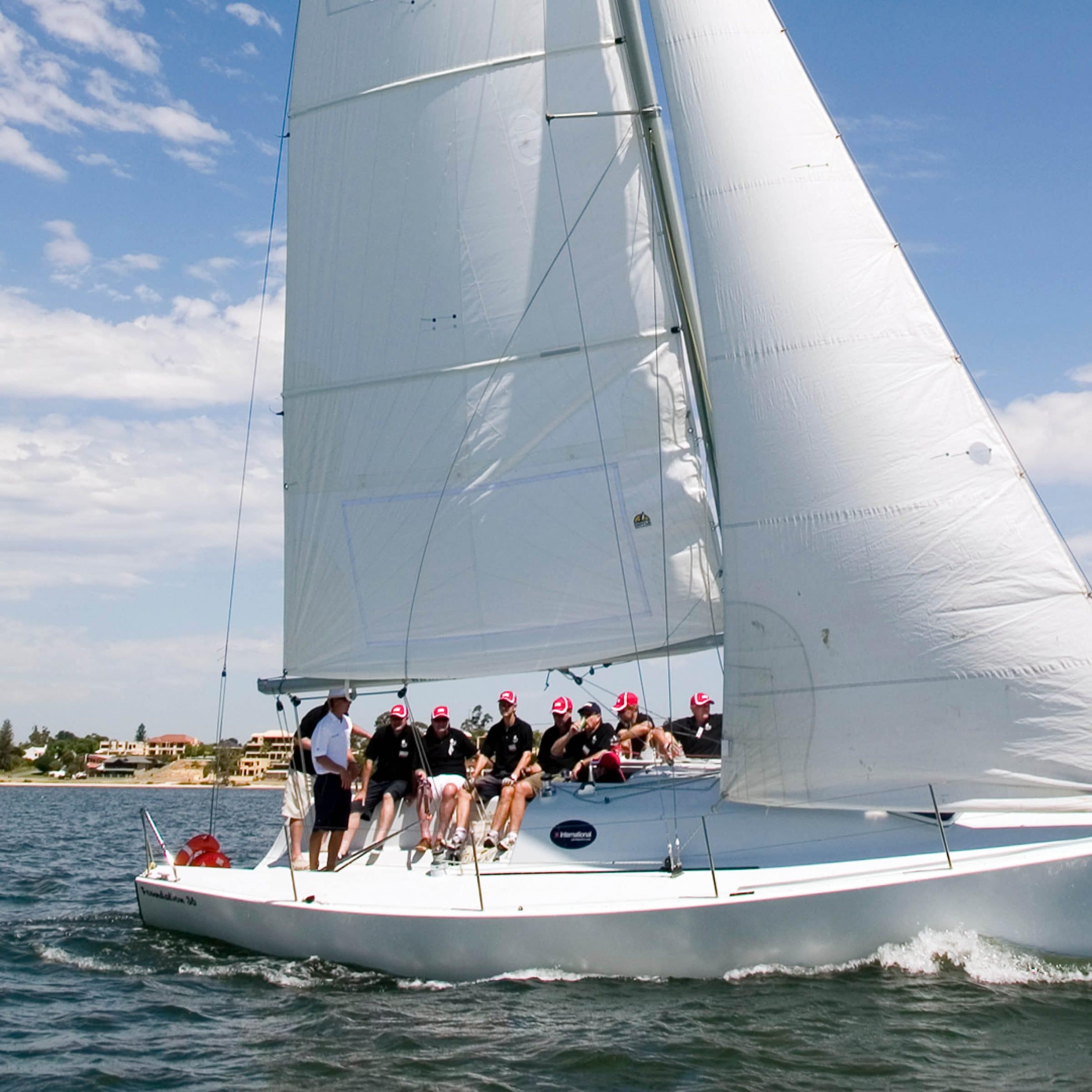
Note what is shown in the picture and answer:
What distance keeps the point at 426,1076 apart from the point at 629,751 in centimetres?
568

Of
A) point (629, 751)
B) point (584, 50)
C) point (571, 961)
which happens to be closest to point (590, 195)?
point (584, 50)

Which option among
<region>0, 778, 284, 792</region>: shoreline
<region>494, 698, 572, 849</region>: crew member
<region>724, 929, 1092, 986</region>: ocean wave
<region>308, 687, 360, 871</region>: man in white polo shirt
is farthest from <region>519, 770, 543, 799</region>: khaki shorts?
<region>0, 778, 284, 792</region>: shoreline

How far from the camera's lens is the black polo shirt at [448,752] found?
35.0 feet

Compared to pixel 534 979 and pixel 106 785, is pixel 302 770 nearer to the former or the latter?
pixel 534 979

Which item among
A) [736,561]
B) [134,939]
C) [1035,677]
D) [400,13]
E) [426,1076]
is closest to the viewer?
[426,1076]

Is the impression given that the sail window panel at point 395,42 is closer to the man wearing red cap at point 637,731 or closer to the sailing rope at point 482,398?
the sailing rope at point 482,398

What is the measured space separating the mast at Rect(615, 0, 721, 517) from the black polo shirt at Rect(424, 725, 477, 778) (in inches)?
116

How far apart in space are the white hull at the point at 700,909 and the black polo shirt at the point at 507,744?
60.6 inches

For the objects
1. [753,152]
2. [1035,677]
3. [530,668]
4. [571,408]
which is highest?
[753,152]

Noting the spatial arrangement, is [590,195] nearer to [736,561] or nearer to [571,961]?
[736,561]

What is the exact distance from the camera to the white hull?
25.8 feet

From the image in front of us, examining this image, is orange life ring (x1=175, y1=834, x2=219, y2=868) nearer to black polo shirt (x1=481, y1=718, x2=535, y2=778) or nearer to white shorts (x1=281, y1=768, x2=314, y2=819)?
white shorts (x1=281, y1=768, x2=314, y2=819)

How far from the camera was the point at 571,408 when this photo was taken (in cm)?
1073

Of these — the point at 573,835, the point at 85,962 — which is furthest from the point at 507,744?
the point at 85,962
